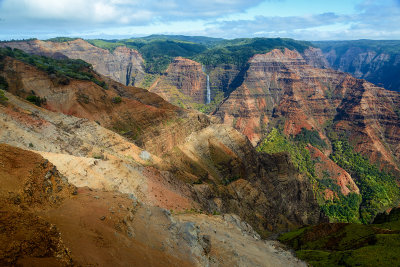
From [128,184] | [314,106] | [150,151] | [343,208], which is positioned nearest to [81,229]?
[128,184]

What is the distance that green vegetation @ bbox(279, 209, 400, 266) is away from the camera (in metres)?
32.8

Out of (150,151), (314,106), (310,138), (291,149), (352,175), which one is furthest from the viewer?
(314,106)

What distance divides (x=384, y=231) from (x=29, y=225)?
159 feet

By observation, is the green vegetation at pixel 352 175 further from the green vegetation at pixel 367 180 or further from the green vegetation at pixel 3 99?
the green vegetation at pixel 3 99

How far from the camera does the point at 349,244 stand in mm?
41531

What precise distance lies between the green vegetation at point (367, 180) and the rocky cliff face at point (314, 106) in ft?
19.6

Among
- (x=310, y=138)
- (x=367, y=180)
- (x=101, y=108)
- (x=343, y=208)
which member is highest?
(x=101, y=108)

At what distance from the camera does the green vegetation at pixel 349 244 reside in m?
32.8

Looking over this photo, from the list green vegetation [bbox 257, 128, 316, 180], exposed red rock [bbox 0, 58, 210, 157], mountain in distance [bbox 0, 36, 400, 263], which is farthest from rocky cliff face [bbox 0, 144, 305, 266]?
green vegetation [bbox 257, 128, 316, 180]

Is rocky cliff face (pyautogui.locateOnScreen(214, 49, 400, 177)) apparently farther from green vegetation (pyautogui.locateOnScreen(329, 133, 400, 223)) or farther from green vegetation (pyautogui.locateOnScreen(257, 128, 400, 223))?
green vegetation (pyautogui.locateOnScreen(257, 128, 400, 223))

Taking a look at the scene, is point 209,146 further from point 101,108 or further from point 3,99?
point 3,99

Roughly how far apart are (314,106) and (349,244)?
469 ft

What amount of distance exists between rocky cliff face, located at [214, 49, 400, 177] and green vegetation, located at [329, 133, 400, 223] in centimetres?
599

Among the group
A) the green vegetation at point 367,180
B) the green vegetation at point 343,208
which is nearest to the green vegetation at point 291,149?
the green vegetation at point 343,208
